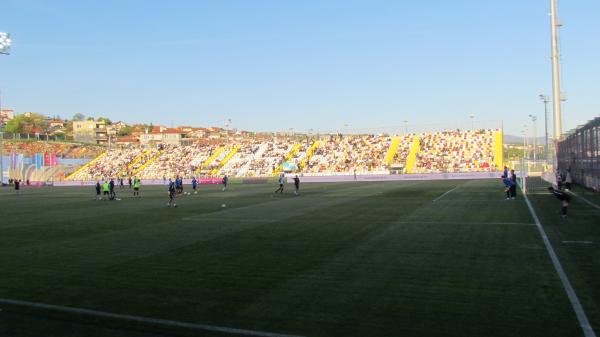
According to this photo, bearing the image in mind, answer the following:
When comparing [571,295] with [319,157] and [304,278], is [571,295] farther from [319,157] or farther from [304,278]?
[319,157]

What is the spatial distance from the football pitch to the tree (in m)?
174

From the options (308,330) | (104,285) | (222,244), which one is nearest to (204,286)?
(104,285)

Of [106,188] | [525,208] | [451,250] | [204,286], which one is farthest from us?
[106,188]

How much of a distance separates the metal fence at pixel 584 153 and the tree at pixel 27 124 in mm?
173318

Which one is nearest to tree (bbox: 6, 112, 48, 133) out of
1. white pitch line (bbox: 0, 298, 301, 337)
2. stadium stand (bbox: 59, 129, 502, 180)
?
stadium stand (bbox: 59, 129, 502, 180)

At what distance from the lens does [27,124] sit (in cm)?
17200

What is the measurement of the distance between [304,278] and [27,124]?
625 feet

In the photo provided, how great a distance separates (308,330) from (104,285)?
451 centimetres

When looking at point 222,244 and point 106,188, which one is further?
point 106,188

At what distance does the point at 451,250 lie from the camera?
446 inches

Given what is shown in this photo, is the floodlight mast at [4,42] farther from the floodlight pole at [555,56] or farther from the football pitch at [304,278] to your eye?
the floodlight pole at [555,56]

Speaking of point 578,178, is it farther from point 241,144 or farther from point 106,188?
point 241,144

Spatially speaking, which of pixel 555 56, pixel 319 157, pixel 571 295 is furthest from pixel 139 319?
pixel 319 157

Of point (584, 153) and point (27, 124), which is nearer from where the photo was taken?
point (584, 153)
